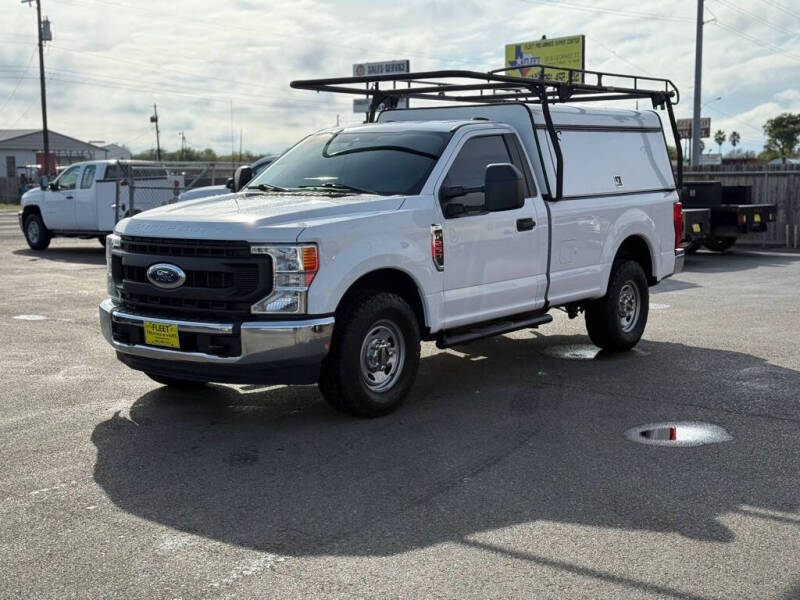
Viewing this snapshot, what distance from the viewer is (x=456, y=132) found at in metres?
7.84

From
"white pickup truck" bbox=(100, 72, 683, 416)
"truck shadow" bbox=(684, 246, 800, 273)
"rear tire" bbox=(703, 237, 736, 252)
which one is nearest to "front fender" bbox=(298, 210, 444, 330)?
"white pickup truck" bbox=(100, 72, 683, 416)

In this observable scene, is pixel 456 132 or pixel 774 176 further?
pixel 774 176

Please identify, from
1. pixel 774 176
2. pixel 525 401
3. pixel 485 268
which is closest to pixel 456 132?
pixel 485 268

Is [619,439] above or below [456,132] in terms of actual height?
below

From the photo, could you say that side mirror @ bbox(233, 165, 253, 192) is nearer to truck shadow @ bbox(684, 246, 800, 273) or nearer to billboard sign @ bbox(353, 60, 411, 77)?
truck shadow @ bbox(684, 246, 800, 273)

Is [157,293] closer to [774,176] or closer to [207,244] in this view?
[207,244]

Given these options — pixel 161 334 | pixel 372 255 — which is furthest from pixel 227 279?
Answer: pixel 372 255

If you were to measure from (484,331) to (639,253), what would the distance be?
2846 millimetres

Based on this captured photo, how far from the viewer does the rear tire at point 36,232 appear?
73.4ft

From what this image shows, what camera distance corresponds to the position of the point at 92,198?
2134 cm

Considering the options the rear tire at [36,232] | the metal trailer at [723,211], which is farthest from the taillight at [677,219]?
the rear tire at [36,232]

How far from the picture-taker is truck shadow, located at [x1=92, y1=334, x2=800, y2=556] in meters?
5.01

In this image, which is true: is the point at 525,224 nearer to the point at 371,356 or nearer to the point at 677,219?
the point at 371,356

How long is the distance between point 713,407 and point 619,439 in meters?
1.29
